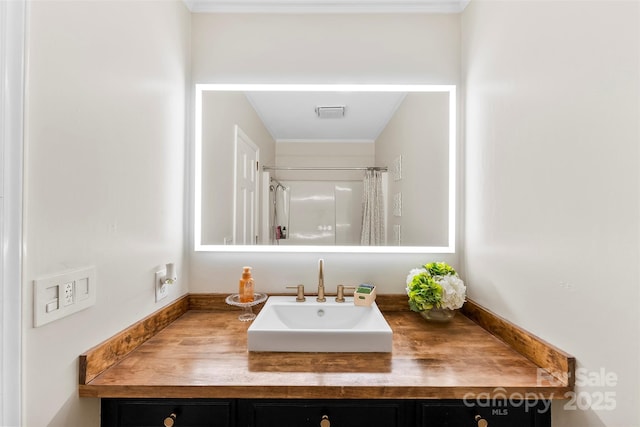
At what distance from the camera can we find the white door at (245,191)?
160 centimetres

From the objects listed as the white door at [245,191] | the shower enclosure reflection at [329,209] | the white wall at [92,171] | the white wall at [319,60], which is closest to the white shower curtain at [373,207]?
the shower enclosure reflection at [329,209]

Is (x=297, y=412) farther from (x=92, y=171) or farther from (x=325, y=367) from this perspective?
(x=92, y=171)

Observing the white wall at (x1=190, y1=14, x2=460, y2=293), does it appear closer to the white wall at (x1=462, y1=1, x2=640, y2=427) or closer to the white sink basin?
the white sink basin

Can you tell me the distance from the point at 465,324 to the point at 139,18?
5.75ft

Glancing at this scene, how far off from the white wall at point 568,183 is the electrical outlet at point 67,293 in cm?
135

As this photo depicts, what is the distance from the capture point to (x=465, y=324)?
1.41m

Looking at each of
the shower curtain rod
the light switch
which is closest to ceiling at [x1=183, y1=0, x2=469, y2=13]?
the shower curtain rod

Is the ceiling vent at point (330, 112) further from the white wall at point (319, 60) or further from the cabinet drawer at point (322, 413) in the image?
the cabinet drawer at point (322, 413)

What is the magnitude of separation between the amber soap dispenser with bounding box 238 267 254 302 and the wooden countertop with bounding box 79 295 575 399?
15 centimetres

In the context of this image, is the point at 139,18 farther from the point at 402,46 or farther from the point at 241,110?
the point at 402,46

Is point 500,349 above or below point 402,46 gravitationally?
below

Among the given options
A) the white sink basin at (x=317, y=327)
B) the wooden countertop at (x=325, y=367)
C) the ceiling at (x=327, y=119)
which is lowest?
the wooden countertop at (x=325, y=367)

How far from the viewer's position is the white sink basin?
1097 millimetres

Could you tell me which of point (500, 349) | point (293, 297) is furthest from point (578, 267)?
point (293, 297)
